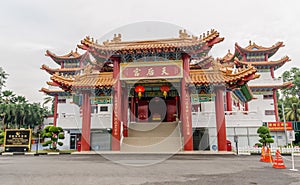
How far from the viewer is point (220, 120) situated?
1452 centimetres

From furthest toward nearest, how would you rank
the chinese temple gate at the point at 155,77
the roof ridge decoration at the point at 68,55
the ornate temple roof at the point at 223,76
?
the roof ridge decoration at the point at 68,55 → the chinese temple gate at the point at 155,77 → the ornate temple roof at the point at 223,76

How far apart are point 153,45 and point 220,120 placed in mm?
7018

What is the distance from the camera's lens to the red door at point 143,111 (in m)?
19.8

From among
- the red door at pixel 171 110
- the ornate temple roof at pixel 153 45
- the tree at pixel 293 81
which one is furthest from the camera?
the tree at pixel 293 81

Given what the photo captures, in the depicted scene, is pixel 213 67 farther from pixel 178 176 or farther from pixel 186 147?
pixel 178 176

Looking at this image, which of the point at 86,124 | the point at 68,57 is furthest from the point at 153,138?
the point at 68,57

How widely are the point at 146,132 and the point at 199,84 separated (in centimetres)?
555

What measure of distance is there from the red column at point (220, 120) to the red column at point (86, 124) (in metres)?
9.02

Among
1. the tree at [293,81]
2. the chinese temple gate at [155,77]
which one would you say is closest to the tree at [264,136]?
the chinese temple gate at [155,77]

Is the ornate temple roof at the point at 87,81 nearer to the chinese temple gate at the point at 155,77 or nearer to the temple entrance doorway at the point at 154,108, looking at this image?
the chinese temple gate at the point at 155,77

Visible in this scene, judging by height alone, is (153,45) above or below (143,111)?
above

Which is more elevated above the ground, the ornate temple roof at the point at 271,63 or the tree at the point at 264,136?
the ornate temple roof at the point at 271,63

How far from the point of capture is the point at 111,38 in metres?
17.4

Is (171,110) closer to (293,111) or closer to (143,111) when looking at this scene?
(143,111)
